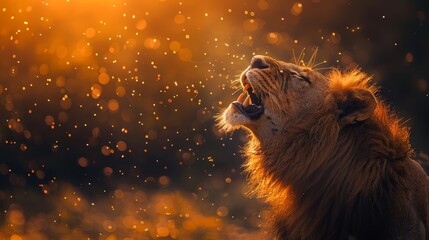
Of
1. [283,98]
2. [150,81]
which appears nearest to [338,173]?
[283,98]

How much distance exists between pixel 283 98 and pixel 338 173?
482 mm

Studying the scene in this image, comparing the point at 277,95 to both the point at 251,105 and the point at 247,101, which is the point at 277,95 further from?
the point at 247,101

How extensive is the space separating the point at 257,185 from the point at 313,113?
1.55ft

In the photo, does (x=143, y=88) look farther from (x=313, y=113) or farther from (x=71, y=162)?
(x=313, y=113)

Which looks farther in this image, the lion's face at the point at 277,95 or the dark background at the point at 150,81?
the dark background at the point at 150,81

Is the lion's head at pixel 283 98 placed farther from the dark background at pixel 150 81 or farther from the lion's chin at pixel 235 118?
the dark background at pixel 150 81

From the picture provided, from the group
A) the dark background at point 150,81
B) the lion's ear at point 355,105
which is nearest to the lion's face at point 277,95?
the lion's ear at point 355,105

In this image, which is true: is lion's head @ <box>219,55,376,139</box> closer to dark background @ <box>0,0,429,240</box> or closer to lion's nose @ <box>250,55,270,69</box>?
lion's nose @ <box>250,55,270,69</box>

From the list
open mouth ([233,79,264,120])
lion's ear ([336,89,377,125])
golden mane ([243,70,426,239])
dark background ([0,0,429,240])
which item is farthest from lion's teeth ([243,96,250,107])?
dark background ([0,0,429,240])

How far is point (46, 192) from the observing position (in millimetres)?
6301

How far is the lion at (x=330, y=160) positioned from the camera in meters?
2.77

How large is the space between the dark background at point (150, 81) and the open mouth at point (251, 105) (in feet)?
9.86

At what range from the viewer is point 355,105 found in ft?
9.52

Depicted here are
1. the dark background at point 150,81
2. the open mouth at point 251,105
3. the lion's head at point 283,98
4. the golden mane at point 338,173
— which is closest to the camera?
the golden mane at point 338,173
